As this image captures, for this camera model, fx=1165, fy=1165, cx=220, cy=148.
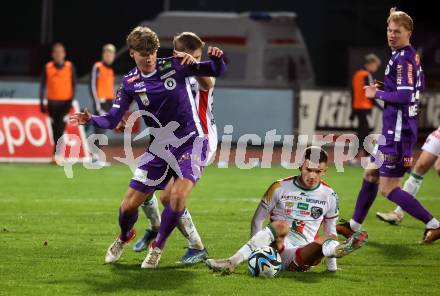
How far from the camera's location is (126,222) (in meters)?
9.45

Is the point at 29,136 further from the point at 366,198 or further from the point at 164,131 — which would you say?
the point at 164,131

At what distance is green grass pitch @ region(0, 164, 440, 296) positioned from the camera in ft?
27.9

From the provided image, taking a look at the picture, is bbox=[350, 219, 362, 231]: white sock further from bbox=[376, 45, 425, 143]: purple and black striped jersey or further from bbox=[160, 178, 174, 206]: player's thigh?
bbox=[160, 178, 174, 206]: player's thigh

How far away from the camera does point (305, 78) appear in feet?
82.4

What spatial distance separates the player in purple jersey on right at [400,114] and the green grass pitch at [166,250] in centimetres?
44

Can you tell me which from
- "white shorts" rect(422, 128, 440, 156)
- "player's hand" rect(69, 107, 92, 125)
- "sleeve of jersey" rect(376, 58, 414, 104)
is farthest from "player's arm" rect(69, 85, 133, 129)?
"white shorts" rect(422, 128, 440, 156)

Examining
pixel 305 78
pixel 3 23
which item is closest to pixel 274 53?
pixel 305 78

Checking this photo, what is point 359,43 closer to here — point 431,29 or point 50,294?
point 431,29

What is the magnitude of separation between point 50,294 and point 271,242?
1.87 m

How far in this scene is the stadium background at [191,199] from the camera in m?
8.75

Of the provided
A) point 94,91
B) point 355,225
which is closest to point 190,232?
point 355,225

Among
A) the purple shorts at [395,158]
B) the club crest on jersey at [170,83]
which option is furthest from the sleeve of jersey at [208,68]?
the purple shorts at [395,158]

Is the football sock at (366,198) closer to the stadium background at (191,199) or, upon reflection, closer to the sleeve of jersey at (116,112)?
the stadium background at (191,199)

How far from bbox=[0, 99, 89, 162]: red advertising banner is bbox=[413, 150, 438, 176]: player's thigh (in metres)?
8.37
